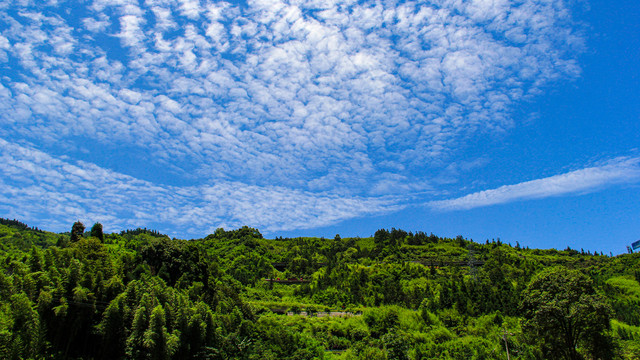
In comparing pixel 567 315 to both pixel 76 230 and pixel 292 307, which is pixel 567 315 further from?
→ pixel 76 230

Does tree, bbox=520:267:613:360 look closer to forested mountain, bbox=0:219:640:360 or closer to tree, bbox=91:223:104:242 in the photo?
→ forested mountain, bbox=0:219:640:360

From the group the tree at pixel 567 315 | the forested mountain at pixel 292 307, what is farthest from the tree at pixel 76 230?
the tree at pixel 567 315

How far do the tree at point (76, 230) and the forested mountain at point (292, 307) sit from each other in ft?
0.66

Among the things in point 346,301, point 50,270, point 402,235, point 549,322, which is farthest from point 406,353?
point 402,235

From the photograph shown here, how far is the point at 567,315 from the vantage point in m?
33.8

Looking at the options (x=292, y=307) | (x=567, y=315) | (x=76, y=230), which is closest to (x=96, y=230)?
(x=76, y=230)

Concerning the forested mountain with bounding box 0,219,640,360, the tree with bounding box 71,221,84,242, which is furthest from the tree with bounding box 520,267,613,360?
the tree with bounding box 71,221,84,242

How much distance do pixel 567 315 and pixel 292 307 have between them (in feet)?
181

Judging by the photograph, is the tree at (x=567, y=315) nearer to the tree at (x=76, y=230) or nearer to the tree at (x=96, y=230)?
the tree at (x=96, y=230)

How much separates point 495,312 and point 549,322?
34.1 m

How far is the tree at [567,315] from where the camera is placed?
109 feet

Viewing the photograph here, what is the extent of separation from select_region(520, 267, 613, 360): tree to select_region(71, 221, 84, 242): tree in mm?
58163

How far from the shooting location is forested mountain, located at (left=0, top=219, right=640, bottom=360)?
113ft

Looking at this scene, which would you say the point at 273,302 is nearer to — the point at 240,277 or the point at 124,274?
the point at 240,277
